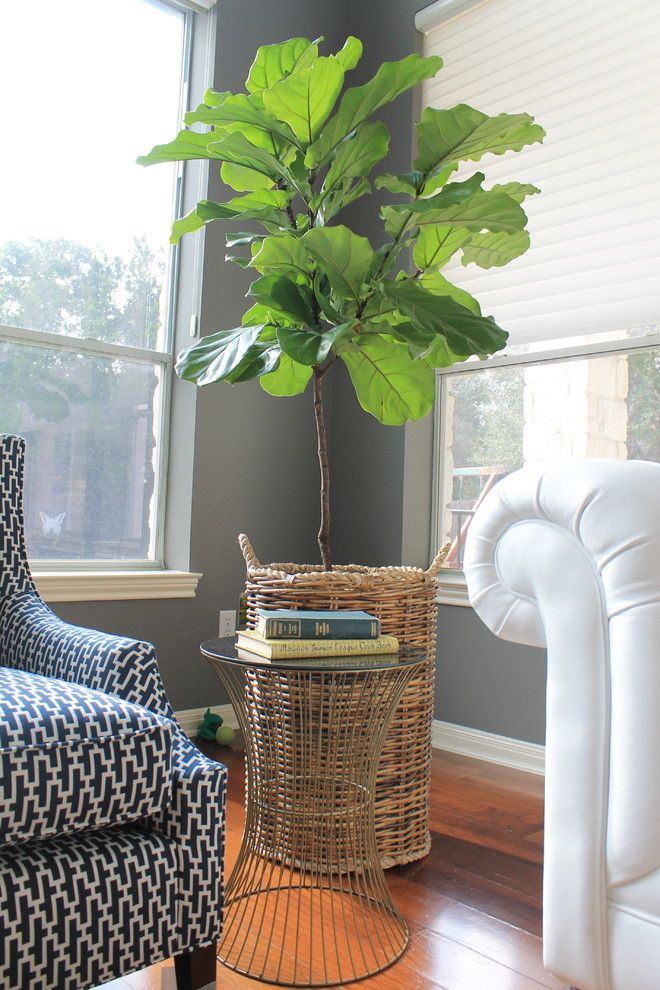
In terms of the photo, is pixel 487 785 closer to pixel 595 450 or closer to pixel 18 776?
pixel 595 450

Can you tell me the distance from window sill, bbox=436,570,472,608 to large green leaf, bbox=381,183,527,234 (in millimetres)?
1320

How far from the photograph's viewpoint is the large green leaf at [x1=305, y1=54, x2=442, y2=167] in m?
1.58

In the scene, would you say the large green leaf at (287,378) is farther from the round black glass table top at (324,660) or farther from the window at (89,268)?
the window at (89,268)

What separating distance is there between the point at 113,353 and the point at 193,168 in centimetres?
72

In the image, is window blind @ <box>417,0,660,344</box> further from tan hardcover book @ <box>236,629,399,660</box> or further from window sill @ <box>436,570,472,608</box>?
tan hardcover book @ <box>236,629,399,660</box>

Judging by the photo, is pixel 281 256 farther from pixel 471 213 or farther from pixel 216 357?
pixel 471 213

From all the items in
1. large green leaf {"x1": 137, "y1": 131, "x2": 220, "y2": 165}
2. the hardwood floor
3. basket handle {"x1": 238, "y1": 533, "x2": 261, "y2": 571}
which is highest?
large green leaf {"x1": 137, "y1": 131, "x2": 220, "y2": 165}

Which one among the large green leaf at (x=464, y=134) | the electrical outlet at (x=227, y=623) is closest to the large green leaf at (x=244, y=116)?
the large green leaf at (x=464, y=134)

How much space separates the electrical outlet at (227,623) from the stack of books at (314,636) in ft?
4.73

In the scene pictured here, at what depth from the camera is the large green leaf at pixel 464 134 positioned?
1.53 meters

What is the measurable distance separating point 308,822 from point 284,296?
98 cm

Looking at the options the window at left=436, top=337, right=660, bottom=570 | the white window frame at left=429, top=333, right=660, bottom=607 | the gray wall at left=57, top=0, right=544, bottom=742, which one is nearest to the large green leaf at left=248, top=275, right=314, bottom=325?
the white window frame at left=429, top=333, right=660, bottom=607

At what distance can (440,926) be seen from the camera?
148cm

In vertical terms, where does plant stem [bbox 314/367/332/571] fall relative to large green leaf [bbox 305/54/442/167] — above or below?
below
